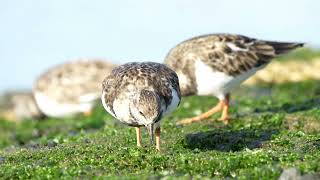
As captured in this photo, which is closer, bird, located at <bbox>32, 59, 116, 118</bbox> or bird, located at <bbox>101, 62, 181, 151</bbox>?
bird, located at <bbox>101, 62, 181, 151</bbox>

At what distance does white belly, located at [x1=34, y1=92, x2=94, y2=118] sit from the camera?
87.8 ft

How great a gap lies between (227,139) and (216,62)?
3.31 meters

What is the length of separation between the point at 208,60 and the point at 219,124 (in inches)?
65.6

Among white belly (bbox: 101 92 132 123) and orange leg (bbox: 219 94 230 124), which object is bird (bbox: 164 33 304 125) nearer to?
orange leg (bbox: 219 94 230 124)

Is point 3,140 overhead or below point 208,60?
below

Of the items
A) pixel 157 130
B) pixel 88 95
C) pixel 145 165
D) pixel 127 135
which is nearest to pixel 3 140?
pixel 88 95

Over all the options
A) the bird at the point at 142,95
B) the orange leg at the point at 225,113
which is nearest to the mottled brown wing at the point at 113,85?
the bird at the point at 142,95

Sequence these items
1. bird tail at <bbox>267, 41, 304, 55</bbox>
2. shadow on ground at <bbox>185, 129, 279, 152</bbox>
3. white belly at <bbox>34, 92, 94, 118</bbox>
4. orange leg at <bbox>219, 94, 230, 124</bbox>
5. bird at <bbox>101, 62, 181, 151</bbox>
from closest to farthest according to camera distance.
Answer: bird at <bbox>101, 62, 181, 151</bbox> < shadow on ground at <bbox>185, 129, 279, 152</bbox> < orange leg at <bbox>219, 94, 230, 124</bbox> < bird tail at <bbox>267, 41, 304, 55</bbox> < white belly at <bbox>34, 92, 94, 118</bbox>

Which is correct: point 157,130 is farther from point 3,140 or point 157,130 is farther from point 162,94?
point 3,140

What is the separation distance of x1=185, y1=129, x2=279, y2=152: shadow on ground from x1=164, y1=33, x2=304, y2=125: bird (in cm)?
199

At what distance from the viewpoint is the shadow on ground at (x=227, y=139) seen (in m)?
15.3

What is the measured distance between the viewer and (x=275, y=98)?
24.4m

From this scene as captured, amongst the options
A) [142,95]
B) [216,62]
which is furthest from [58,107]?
[142,95]

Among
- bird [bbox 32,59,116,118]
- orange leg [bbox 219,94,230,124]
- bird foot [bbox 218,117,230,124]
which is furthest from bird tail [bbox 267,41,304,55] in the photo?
bird [bbox 32,59,116,118]
